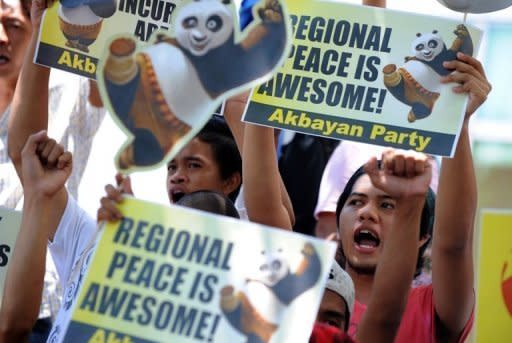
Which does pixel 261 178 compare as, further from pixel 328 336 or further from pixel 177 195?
pixel 328 336

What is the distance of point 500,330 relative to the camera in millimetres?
3334

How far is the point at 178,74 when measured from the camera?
9.87 ft

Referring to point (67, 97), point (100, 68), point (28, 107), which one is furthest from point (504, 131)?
point (100, 68)

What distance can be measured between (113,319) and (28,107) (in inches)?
47.3

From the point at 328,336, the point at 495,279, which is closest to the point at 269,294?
the point at 328,336

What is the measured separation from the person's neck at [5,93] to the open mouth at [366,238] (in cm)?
124

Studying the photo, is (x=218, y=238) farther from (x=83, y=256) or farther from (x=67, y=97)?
(x=67, y=97)

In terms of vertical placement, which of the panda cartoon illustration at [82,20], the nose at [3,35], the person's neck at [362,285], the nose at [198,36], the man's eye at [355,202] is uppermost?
the nose at [3,35]

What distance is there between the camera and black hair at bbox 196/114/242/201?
427 cm

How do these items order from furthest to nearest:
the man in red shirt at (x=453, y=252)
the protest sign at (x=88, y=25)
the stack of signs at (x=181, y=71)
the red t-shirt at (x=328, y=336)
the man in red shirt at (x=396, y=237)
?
the protest sign at (x=88, y=25) < the man in red shirt at (x=453, y=252) < the man in red shirt at (x=396, y=237) < the red t-shirt at (x=328, y=336) < the stack of signs at (x=181, y=71)

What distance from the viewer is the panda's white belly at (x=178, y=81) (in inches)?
118

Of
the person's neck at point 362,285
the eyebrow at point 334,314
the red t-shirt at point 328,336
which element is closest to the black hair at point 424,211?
the person's neck at point 362,285

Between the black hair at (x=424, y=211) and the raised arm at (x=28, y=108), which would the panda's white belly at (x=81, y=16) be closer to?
the raised arm at (x=28, y=108)

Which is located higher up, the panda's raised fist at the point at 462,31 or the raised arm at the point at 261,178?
the panda's raised fist at the point at 462,31
